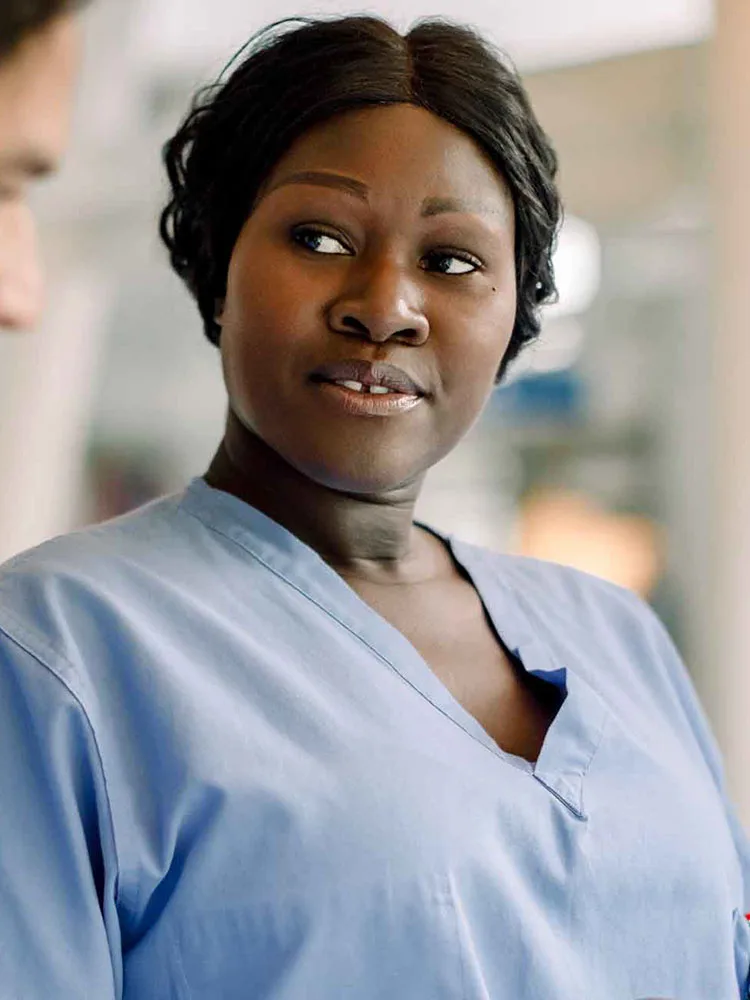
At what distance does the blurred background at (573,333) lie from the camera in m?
2.36

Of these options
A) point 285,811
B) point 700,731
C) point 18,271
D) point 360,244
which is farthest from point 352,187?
point 700,731

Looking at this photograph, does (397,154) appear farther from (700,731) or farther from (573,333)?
(573,333)

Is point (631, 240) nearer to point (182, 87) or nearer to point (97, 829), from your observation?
point (182, 87)

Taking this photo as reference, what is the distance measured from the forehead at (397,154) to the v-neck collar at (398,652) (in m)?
0.24

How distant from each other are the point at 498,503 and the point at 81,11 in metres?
4.78

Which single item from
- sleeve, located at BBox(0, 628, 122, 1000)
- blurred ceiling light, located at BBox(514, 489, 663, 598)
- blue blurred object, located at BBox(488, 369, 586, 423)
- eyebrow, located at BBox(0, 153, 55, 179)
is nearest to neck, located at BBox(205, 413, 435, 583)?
sleeve, located at BBox(0, 628, 122, 1000)

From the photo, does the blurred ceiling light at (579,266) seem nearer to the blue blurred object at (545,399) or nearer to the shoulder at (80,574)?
the blue blurred object at (545,399)

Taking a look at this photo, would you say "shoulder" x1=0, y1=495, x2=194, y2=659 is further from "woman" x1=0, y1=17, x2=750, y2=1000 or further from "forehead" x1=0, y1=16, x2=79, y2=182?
"forehead" x1=0, y1=16, x2=79, y2=182

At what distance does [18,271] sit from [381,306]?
0.29m

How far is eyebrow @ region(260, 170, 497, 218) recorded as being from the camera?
936mm

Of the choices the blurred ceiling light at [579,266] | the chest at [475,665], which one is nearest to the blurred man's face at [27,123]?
the chest at [475,665]

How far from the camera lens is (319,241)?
0.95m

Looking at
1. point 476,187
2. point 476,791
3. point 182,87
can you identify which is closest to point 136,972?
point 476,791

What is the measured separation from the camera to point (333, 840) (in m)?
0.80
